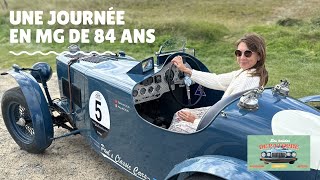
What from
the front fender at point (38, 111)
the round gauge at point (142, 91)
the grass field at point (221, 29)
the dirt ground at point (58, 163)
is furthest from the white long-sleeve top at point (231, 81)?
the grass field at point (221, 29)

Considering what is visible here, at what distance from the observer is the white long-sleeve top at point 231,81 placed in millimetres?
3480

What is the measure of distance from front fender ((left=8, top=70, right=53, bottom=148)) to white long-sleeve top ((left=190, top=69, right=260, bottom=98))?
190 cm

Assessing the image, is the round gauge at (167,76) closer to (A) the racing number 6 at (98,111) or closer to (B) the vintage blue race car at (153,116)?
(B) the vintage blue race car at (153,116)

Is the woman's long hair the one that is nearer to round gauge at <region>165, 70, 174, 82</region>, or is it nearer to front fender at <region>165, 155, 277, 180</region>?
front fender at <region>165, 155, 277, 180</region>

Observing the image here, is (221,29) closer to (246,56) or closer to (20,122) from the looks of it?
(20,122)

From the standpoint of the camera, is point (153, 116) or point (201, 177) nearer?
point (201, 177)

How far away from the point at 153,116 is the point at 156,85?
1.30 ft

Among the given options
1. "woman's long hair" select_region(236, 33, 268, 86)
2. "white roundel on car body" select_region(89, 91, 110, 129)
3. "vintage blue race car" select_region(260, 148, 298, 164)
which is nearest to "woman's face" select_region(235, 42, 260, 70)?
"woman's long hair" select_region(236, 33, 268, 86)

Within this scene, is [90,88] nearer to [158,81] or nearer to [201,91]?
[158,81]

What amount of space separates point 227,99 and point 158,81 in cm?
129

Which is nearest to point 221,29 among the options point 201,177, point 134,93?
point 134,93

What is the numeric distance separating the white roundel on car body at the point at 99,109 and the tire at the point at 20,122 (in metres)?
0.79

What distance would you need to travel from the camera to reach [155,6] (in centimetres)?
1733

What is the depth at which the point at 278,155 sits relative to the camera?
2.88 m
